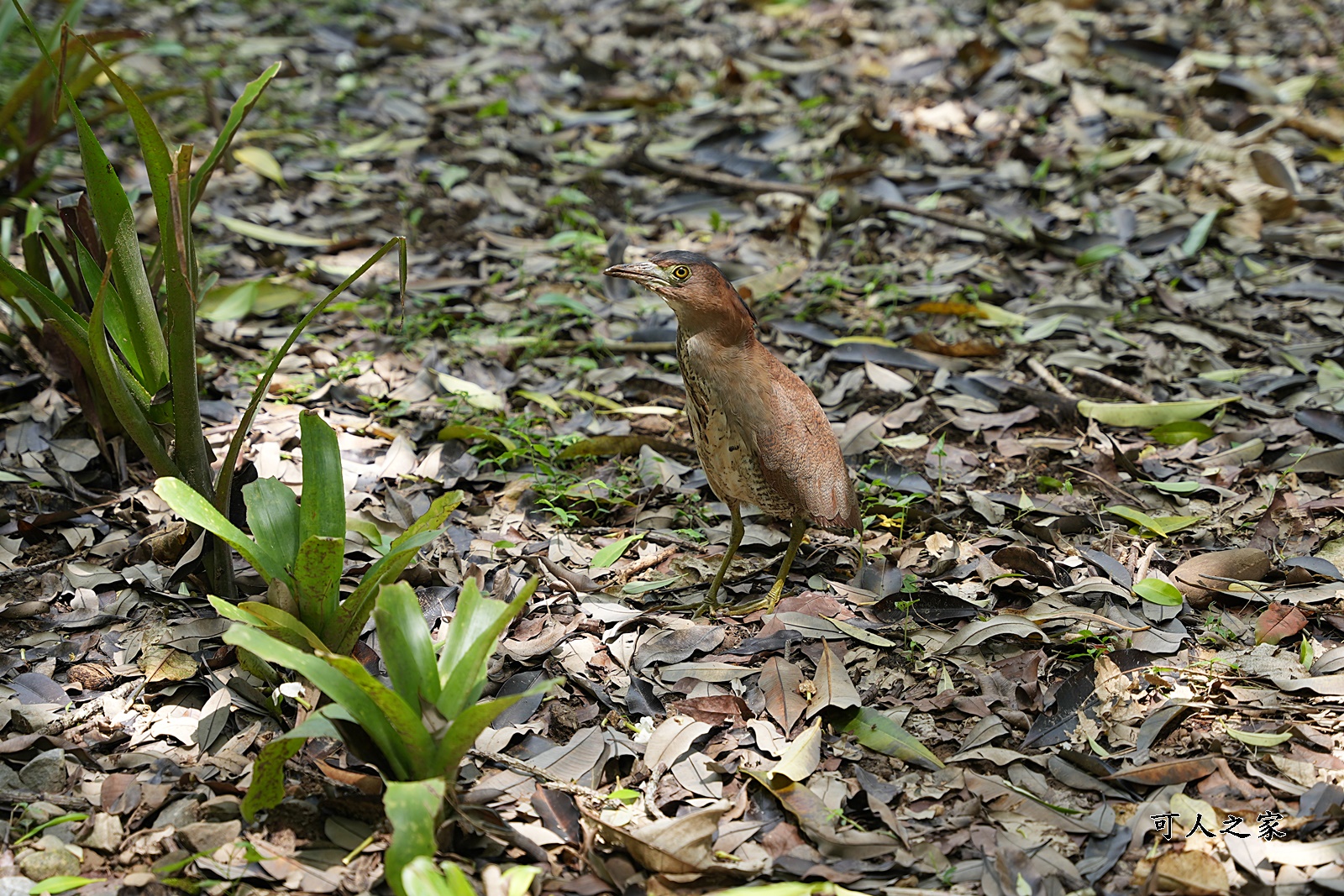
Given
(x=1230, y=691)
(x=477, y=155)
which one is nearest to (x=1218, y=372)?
(x=1230, y=691)

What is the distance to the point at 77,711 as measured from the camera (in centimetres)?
284

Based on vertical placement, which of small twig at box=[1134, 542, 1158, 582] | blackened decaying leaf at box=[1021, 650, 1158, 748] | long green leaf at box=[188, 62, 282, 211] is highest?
long green leaf at box=[188, 62, 282, 211]

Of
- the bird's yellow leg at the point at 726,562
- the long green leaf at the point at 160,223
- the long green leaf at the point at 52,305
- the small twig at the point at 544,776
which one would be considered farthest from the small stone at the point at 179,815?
the bird's yellow leg at the point at 726,562

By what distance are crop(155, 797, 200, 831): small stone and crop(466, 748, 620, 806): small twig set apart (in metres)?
0.65

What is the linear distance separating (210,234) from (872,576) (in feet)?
13.4

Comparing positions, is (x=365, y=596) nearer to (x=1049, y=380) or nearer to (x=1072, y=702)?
(x=1072, y=702)

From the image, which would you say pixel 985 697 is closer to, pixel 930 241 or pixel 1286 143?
pixel 930 241

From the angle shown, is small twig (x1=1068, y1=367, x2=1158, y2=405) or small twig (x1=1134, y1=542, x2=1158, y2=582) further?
small twig (x1=1068, y1=367, x2=1158, y2=405)

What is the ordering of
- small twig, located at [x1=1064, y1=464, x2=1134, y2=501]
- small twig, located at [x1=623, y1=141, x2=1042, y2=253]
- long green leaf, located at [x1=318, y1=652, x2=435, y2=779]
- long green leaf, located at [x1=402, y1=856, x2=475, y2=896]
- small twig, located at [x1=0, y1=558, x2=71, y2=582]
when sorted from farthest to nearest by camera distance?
small twig, located at [x1=623, y1=141, x2=1042, y2=253] < small twig, located at [x1=1064, y1=464, x2=1134, y2=501] < small twig, located at [x1=0, y1=558, x2=71, y2=582] < long green leaf, located at [x1=318, y1=652, x2=435, y2=779] < long green leaf, located at [x1=402, y1=856, x2=475, y2=896]

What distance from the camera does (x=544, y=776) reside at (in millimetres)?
2723

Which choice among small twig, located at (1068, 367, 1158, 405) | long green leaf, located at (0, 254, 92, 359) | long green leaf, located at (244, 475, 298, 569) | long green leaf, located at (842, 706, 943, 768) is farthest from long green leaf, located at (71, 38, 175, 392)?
small twig, located at (1068, 367, 1158, 405)

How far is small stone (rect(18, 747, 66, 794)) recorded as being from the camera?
260 centimetres

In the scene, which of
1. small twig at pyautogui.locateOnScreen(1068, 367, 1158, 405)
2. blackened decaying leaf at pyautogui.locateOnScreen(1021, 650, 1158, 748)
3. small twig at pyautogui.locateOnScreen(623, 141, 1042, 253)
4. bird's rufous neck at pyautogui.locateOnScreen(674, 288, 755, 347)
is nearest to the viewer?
blackened decaying leaf at pyautogui.locateOnScreen(1021, 650, 1158, 748)

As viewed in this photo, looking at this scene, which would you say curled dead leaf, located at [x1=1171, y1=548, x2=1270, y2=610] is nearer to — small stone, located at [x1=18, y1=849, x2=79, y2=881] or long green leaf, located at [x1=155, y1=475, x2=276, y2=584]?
long green leaf, located at [x1=155, y1=475, x2=276, y2=584]
